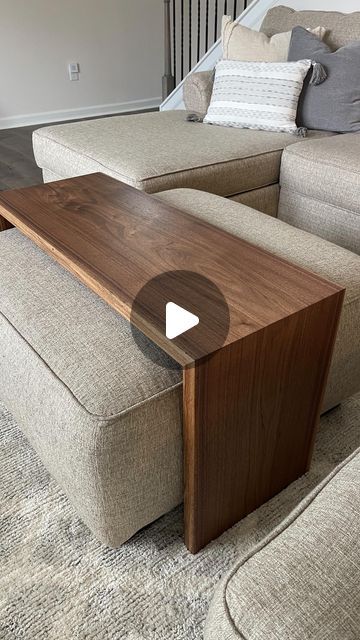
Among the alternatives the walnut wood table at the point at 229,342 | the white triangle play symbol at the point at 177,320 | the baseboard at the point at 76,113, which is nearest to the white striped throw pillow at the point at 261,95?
the walnut wood table at the point at 229,342

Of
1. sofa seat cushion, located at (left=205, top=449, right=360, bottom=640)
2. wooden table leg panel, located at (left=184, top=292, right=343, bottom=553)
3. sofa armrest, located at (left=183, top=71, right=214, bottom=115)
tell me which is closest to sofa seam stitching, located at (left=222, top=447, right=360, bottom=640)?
sofa seat cushion, located at (left=205, top=449, right=360, bottom=640)

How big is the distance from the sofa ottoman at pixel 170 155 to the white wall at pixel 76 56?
85.3 inches

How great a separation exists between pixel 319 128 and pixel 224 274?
150 centimetres

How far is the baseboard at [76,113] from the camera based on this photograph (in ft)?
13.1

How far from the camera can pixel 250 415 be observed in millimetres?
868

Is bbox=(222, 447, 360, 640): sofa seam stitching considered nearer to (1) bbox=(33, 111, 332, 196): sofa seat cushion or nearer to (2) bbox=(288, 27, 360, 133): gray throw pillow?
(1) bbox=(33, 111, 332, 196): sofa seat cushion

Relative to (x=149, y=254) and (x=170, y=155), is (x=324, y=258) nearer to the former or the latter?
(x=149, y=254)

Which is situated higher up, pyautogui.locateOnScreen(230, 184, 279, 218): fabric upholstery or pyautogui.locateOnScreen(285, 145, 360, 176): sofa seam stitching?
pyautogui.locateOnScreen(285, 145, 360, 176): sofa seam stitching

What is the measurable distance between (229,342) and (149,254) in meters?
0.35

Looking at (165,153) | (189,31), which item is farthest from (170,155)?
(189,31)

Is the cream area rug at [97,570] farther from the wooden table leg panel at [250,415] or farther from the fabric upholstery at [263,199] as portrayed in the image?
the fabric upholstery at [263,199]

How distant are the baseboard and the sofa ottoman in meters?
2.18

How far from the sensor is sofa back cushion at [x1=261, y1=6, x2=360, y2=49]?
2209 millimetres

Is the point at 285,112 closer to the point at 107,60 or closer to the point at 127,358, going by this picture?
the point at 127,358
